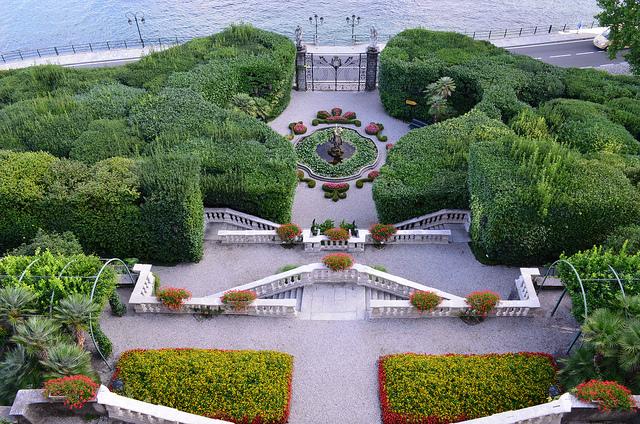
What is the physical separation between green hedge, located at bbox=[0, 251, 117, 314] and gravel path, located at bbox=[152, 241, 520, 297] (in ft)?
19.9

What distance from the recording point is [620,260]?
2031cm

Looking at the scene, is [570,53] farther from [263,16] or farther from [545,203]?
[545,203]

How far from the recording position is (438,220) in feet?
102

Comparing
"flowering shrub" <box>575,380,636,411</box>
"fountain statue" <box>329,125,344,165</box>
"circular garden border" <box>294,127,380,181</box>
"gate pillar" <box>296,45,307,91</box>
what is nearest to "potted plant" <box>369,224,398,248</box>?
"circular garden border" <box>294,127,380,181</box>

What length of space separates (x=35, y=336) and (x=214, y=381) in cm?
687

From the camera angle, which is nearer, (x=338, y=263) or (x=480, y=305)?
(x=480, y=305)

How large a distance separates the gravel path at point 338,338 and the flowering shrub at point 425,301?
1048mm

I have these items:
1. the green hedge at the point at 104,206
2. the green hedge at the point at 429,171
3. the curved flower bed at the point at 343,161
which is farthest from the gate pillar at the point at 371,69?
the green hedge at the point at 104,206

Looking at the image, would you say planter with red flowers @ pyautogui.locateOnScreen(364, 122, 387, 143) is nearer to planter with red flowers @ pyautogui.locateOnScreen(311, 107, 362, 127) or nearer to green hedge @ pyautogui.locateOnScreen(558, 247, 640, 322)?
planter with red flowers @ pyautogui.locateOnScreen(311, 107, 362, 127)

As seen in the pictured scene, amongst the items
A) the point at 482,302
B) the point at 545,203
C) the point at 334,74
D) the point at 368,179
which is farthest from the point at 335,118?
the point at 482,302

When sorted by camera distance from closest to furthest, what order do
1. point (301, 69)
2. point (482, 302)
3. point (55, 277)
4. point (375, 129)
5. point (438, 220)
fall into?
1. point (55, 277)
2. point (482, 302)
3. point (438, 220)
4. point (375, 129)
5. point (301, 69)

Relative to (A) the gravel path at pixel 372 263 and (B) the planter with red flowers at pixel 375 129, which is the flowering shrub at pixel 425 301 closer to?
(A) the gravel path at pixel 372 263

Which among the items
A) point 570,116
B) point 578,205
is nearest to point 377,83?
point 570,116

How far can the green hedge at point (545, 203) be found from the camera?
2448 centimetres
